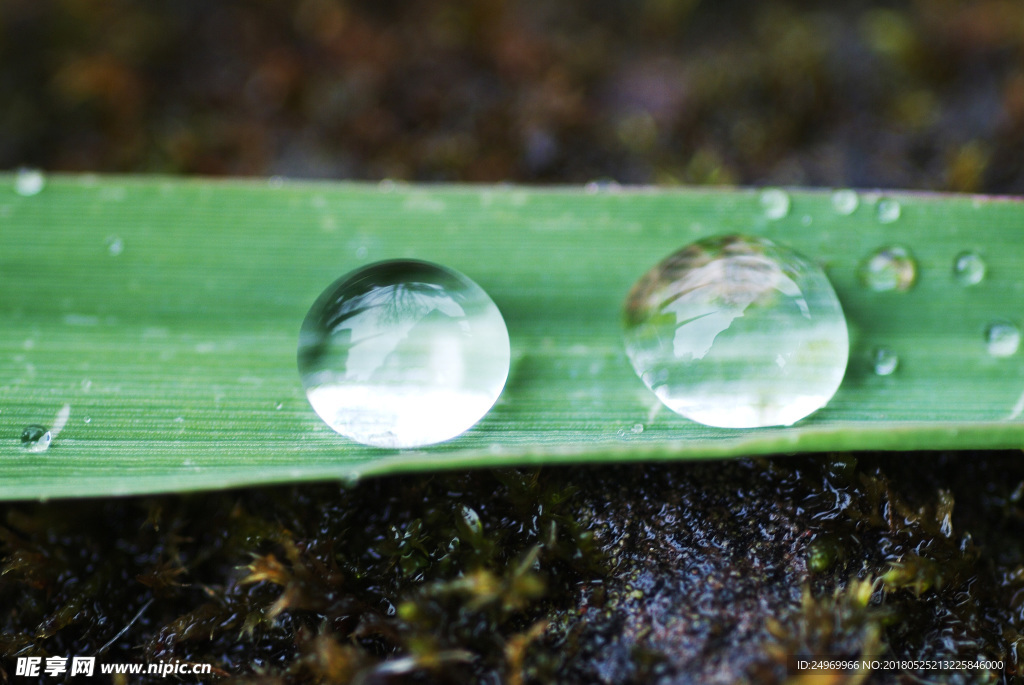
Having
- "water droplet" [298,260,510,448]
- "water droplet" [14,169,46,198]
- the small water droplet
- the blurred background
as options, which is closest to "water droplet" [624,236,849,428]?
"water droplet" [298,260,510,448]

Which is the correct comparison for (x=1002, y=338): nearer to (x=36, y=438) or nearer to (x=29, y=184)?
(x=36, y=438)

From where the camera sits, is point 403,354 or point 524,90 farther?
point 524,90

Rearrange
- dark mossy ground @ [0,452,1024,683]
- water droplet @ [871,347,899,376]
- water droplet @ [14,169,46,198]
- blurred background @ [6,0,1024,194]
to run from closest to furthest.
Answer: dark mossy ground @ [0,452,1024,683]
water droplet @ [871,347,899,376]
water droplet @ [14,169,46,198]
blurred background @ [6,0,1024,194]

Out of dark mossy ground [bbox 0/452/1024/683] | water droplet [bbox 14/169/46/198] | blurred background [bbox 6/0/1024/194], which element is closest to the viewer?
dark mossy ground [bbox 0/452/1024/683]

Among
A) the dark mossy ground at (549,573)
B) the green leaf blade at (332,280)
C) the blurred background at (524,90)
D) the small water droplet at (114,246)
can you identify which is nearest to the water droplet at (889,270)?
the green leaf blade at (332,280)

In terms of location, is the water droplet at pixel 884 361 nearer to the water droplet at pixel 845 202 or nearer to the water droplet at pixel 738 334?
the water droplet at pixel 738 334

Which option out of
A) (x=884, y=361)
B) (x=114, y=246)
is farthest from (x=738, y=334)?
(x=114, y=246)

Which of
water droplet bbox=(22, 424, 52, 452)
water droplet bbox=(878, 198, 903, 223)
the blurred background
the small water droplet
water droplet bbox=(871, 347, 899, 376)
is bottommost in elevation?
water droplet bbox=(871, 347, 899, 376)

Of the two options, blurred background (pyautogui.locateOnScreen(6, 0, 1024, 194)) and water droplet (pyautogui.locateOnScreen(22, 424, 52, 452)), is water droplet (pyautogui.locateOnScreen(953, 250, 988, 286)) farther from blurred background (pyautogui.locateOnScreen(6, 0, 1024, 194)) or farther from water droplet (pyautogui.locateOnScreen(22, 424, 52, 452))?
water droplet (pyautogui.locateOnScreen(22, 424, 52, 452))
